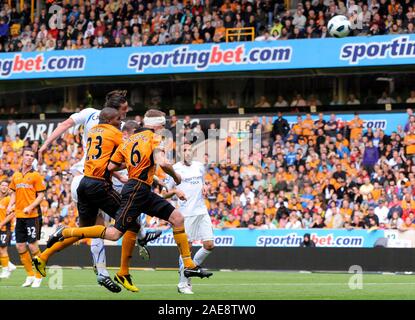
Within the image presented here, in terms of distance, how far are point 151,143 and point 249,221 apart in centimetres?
1409

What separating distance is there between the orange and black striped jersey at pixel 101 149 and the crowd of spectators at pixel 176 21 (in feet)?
58.1

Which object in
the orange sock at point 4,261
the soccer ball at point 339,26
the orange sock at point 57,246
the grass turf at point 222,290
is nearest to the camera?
the grass turf at point 222,290

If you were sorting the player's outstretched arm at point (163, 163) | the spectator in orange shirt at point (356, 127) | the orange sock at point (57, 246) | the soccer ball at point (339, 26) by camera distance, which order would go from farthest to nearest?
the spectator in orange shirt at point (356, 127) → the soccer ball at point (339, 26) → the orange sock at point (57, 246) → the player's outstretched arm at point (163, 163)

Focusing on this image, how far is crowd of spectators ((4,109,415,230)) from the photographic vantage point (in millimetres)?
26422

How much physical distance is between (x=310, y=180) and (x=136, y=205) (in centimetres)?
1567

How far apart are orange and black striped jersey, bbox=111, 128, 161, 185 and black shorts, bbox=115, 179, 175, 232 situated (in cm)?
12

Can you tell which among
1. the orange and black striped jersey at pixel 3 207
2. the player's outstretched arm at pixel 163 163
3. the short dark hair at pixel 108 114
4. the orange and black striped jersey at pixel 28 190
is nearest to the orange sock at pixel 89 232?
the player's outstretched arm at pixel 163 163

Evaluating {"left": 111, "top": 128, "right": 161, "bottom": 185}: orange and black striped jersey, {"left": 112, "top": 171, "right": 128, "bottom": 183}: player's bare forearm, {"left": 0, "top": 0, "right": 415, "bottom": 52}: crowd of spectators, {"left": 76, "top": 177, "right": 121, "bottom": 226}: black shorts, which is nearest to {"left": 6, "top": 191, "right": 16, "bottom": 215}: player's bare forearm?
{"left": 112, "top": 171, "right": 128, "bottom": 183}: player's bare forearm

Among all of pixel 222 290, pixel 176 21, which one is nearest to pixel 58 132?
pixel 222 290

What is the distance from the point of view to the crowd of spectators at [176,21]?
100 ft

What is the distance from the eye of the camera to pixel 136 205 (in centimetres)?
1344

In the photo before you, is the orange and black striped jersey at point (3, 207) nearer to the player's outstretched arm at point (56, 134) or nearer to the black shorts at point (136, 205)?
the player's outstretched arm at point (56, 134)

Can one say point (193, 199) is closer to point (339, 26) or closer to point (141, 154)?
point (141, 154)
